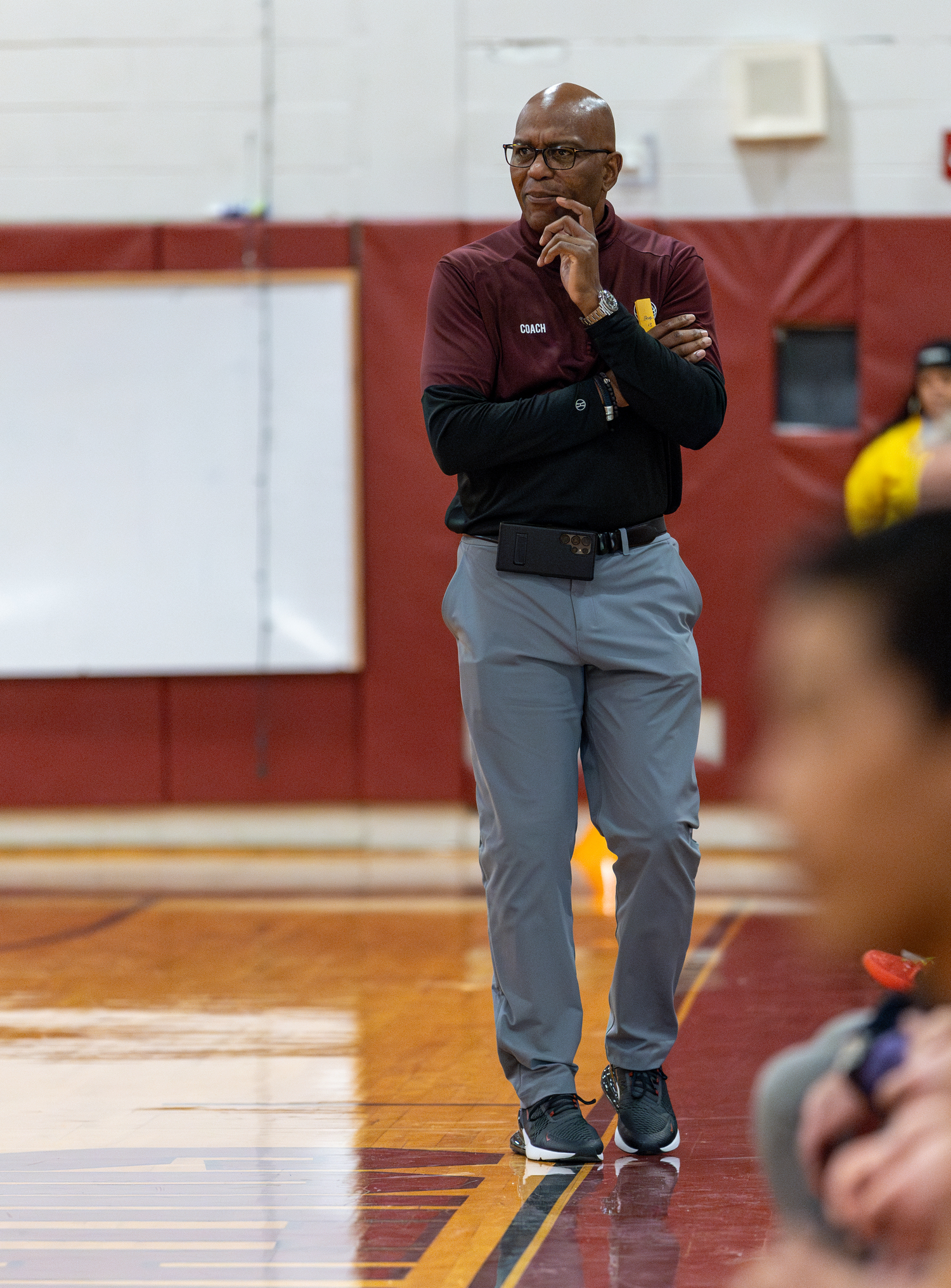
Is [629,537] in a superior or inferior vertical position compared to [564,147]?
inferior

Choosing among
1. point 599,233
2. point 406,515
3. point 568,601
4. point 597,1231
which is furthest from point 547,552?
point 406,515

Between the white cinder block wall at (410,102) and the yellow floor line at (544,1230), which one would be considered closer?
the yellow floor line at (544,1230)

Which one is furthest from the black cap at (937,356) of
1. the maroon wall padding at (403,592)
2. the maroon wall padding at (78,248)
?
the maroon wall padding at (78,248)

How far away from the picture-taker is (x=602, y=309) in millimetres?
2436

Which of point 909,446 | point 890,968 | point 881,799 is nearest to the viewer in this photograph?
point 881,799

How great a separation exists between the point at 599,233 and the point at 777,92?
3.84m

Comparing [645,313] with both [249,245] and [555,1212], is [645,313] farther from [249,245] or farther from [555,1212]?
[249,245]

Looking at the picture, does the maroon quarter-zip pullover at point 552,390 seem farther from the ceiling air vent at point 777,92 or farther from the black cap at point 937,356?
the ceiling air vent at point 777,92

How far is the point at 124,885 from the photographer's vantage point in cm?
544

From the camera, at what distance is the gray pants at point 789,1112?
94 cm

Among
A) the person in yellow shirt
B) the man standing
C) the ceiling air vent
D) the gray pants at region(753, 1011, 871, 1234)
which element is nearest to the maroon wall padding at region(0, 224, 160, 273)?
the ceiling air vent

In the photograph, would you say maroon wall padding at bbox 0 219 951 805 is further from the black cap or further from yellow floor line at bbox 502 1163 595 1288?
yellow floor line at bbox 502 1163 595 1288

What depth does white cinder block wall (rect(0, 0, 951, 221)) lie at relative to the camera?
6.05 m

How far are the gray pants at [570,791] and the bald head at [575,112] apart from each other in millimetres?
640
